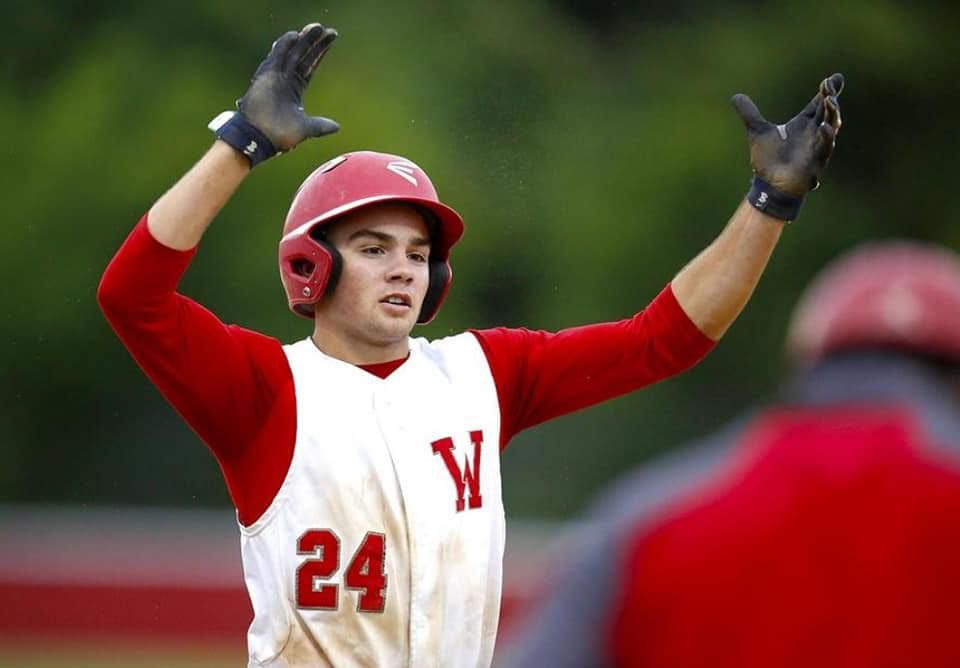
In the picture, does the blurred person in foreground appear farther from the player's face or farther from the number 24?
the player's face

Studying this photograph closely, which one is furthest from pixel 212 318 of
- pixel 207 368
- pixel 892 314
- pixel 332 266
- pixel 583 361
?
pixel 892 314

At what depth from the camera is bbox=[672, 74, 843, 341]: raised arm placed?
4344 mm

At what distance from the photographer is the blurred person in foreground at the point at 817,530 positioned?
7.30 ft

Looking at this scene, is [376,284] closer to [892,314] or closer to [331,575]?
[331,575]

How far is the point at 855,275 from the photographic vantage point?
242cm

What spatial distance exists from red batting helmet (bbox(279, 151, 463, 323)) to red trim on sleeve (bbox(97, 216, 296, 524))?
Answer: 21cm

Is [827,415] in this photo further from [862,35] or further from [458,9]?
[862,35]

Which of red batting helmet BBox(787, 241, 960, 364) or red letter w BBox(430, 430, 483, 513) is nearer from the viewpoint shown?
red batting helmet BBox(787, 241, 960, 364)

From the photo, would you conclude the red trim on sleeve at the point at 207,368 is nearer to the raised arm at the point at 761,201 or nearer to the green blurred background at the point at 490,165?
the raised arm at the point at 761,201

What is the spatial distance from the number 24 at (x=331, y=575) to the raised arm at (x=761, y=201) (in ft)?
3.05

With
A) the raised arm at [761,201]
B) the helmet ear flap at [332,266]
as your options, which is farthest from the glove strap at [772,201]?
the helmet ear flap at [332,266]

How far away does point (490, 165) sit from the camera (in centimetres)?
1684

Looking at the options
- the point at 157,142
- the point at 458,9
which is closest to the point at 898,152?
the point at 458,9

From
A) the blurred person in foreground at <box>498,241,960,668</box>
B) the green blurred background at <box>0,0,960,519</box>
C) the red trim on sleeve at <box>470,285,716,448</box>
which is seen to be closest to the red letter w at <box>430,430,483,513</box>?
the red trim on sleeve at <box>470,285,716,448</box>
